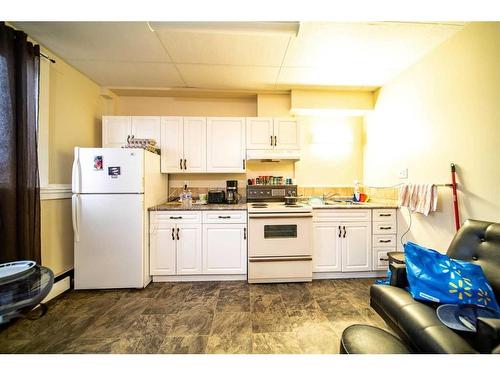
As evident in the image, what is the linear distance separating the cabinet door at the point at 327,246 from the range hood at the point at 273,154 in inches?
39.9

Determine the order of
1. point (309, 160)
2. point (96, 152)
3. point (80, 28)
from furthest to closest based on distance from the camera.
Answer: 1. point (309, 160)
2. point (96, 152)
3. point (80, 28)

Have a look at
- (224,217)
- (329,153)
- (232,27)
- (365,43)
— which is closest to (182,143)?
(224,217)

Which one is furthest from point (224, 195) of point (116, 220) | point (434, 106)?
point (434, 106)

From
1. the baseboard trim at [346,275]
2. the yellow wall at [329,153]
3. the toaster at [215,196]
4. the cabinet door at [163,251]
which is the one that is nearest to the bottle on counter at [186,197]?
the toaster at [215,196]

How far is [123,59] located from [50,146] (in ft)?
4.07

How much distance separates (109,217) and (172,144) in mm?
1205

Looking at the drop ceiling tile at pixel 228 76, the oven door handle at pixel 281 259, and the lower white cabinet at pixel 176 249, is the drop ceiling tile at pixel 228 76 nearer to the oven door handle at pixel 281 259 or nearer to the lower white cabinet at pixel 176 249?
the lower white cabinet at pixel 176 249

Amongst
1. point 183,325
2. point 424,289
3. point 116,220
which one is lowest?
point 183,325

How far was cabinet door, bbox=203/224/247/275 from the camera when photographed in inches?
97.6

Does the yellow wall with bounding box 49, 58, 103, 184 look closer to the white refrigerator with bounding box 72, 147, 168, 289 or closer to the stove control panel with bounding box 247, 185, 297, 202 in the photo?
the white refrigerator with bounding box 72, 147, 168, 289

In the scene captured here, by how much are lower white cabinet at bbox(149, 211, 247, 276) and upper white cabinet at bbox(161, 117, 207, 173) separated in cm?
74

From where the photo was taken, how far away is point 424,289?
1274mm

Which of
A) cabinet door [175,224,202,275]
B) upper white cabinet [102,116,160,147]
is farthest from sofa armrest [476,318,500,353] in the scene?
upper white cabinet [102,116,160,147]
